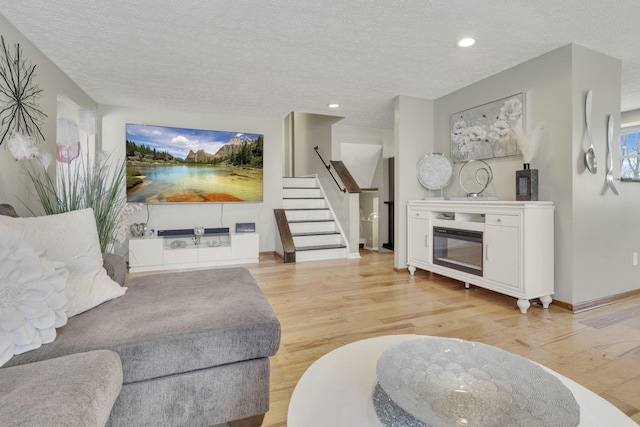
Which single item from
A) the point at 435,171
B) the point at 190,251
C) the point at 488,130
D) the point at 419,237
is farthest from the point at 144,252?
the point at 488,130

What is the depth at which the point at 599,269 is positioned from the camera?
2.71m

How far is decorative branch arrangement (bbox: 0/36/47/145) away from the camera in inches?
88.2

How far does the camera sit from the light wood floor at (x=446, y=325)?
1.64 m

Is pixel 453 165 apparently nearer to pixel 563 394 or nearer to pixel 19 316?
pixel 563 394

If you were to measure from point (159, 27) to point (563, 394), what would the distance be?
10.0ft

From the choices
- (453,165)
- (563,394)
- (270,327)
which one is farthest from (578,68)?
(270,327)

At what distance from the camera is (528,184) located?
2.73 meters

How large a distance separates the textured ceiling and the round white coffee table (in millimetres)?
2177

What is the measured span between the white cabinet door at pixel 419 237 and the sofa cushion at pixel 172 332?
8.38 ft

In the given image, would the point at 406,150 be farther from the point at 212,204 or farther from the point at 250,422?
the point at 250,422

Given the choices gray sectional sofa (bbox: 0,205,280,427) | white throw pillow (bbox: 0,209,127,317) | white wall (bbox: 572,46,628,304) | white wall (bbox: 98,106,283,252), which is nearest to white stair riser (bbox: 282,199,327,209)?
white wall (bbox: 98,106,283,252)

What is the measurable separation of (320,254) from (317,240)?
1.22 ft

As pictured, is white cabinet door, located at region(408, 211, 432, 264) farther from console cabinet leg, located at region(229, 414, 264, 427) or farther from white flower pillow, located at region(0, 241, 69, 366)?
white flower pillow, located at region(0, 241, 69, 366)

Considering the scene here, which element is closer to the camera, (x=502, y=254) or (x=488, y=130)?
(x=502, y=254)
